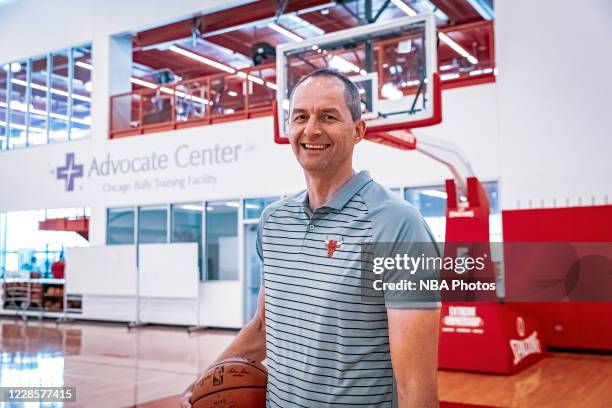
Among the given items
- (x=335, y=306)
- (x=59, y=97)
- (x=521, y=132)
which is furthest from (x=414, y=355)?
(x=59, y=97)

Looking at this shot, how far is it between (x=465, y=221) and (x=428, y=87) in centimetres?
145

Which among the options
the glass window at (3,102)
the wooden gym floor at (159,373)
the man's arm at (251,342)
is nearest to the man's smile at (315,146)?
the man's arm at (251,342)

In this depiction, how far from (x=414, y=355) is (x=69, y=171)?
11.8 metres

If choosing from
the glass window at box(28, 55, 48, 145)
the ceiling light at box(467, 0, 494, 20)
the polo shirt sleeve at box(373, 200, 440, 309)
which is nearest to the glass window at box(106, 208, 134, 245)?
the glass window at box(28, 55, 48, 145)

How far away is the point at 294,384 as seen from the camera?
4.83 ft

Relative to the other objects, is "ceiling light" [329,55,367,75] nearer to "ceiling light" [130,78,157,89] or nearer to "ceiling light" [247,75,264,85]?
"ceiling light" [247,75,264,85]

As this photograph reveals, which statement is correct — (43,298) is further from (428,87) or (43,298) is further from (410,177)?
(428,87)

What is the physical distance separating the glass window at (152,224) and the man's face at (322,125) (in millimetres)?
9540

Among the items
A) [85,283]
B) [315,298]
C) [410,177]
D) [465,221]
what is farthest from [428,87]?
[85,283]

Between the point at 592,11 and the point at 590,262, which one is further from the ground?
the point at 592,11

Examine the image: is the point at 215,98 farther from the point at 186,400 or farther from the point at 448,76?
the point at 186,400

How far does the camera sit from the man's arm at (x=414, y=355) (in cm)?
129

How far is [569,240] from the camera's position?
23.4ft

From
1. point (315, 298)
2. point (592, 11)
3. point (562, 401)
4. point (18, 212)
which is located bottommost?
point (562, 401)
